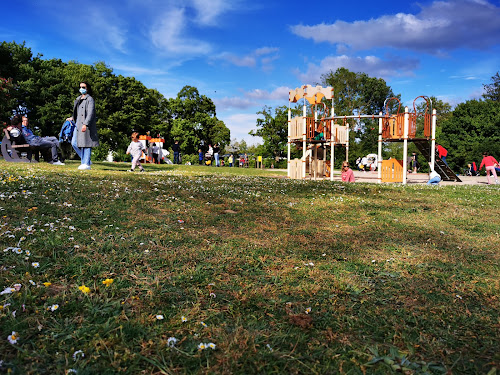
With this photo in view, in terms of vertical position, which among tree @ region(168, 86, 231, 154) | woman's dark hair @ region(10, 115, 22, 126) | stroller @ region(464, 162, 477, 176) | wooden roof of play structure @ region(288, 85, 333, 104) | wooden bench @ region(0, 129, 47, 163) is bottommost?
stroller @ region(464, 162, 477, 176)

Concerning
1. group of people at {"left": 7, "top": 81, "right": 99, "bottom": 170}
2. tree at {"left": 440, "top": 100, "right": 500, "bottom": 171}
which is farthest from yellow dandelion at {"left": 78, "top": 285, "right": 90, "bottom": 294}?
tree at {"left": 440, "top": 100, "right": 500, "bottom": 171}

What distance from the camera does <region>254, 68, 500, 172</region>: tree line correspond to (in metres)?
37.0

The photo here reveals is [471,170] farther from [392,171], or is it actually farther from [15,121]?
[15,121]

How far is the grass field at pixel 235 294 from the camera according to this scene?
7.84 feet

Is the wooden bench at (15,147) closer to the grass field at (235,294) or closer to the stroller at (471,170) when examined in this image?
the grass field at (235,294)

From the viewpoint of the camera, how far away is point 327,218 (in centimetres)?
709

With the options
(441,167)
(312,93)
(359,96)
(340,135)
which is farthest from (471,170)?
(359,96)

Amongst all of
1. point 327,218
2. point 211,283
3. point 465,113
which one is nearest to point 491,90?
point 465,113

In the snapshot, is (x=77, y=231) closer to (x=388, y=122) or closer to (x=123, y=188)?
(x=123, y=188)

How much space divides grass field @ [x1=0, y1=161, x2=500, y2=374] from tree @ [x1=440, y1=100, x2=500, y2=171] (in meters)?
35.4

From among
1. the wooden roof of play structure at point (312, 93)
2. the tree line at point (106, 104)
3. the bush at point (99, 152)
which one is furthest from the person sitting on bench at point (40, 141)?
the bush at point (99, 152)

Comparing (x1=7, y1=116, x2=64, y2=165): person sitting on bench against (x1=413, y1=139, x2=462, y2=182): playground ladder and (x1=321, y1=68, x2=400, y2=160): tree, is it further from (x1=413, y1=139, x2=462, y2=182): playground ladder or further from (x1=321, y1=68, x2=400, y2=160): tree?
(x1=321, y1=68, x2=400, y2=160): tree

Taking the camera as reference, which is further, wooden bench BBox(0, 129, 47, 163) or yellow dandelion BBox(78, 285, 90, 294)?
wooden bench BBox(0, 129, 47, 163)

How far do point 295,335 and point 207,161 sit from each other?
42.6 meters
